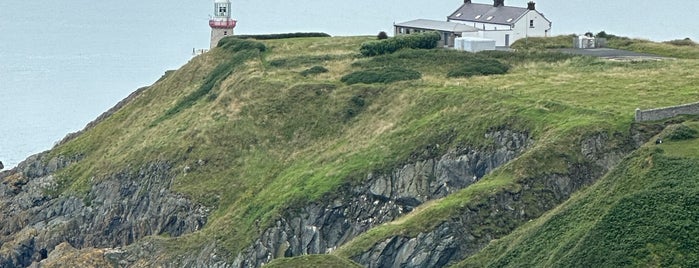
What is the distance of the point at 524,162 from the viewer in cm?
8969

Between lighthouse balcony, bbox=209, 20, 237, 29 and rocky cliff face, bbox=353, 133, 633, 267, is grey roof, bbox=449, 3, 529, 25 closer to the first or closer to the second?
lighthouse balcony, bbox=209, 20, 237, 29

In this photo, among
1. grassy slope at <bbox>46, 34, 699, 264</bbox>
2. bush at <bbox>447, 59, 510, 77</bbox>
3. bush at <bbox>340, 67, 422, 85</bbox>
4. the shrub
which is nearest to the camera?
the shrub

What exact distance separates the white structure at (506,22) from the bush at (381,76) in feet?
44.2

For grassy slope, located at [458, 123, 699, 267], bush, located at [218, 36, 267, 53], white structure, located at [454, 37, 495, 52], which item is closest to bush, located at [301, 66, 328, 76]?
white structure, located at [454, 37, 495, 52]

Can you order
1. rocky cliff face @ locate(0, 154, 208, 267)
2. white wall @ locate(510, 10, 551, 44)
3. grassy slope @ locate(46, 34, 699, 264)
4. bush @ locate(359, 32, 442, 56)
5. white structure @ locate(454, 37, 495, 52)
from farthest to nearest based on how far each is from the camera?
white wall @ locate(510, 10, 551, 44), bush @ locate(359, 32, 442, 56), white structure @ locate(454, 37, 495, 52), rocky cliff face @ locate(0, 154, 208, 267), grassy slope @ locate(46, 34, 699, 264)

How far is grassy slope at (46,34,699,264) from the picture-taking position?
9675 centimetres

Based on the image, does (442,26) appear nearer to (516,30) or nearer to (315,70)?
(516,30)

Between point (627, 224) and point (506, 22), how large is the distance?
5530 cm

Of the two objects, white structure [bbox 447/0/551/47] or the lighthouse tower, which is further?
the lighthouse tower

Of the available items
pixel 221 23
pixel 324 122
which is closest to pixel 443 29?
pixel 324 122

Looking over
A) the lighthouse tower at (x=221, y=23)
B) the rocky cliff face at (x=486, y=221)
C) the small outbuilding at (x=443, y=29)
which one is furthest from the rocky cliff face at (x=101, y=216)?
the lighthouse tower at (x=221, y=23)

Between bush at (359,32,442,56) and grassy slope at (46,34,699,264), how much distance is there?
156 cm

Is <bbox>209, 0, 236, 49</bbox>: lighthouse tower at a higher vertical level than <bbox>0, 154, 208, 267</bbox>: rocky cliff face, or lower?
higher

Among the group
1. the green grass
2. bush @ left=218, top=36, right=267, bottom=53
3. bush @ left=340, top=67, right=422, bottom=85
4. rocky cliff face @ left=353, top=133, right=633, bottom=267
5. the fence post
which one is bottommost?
the green grass
